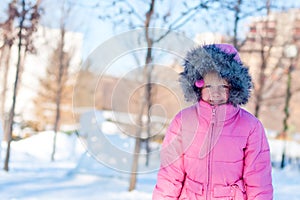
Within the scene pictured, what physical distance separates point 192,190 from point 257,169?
0.25 metres

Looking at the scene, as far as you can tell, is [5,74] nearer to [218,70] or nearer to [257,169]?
[218,70]

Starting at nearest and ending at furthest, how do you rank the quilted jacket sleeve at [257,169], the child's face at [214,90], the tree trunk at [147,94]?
the quilted jacket sleeve at [257,169], the child's face at [214,90], the tree trunk at [147,94]

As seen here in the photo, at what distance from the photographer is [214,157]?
1535 mm

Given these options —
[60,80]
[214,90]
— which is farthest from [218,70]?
[60,80]

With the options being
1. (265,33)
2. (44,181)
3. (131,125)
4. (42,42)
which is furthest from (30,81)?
(131,125)

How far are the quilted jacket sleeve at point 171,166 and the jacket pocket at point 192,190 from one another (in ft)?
0.08

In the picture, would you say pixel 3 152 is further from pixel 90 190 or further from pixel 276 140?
pixel 276 140

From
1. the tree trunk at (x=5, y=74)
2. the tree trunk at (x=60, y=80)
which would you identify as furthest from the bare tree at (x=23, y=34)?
the tree trunk at (x=60, y=80)

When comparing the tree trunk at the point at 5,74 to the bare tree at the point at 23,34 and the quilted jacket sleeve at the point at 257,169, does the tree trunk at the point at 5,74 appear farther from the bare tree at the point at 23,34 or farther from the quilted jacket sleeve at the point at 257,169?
the quilted jacket sleeve at the point at 257,169

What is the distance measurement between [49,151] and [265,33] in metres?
6.15

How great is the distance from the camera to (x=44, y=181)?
5.67 meters

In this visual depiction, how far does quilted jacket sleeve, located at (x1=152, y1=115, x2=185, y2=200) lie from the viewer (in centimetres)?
153

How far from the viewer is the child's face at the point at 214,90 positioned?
5.28 ft

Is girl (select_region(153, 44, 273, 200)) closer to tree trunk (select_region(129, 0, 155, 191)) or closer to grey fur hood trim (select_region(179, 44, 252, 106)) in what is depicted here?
grey fur hood trim (select_region(179, 44, 252, 106))
